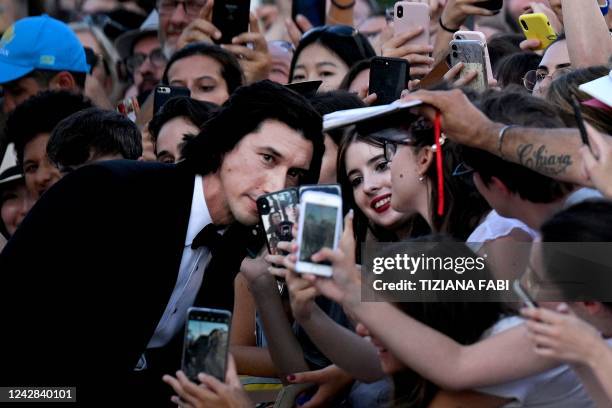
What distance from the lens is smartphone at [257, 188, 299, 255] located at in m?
3.94

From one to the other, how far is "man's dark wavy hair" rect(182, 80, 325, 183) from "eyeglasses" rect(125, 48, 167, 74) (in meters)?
3.95

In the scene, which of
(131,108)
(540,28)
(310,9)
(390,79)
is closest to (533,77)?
(390,79)

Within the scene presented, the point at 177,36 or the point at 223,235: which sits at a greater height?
the point at 177,36

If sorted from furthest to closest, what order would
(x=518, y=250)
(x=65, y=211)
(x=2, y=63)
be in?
(x=2, y=63) < (x=65, y=211) < (x=518, y=250)

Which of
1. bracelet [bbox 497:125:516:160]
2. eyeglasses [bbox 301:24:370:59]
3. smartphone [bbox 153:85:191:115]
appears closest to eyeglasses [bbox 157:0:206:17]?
eyeglasses [bbox 301:24:370:59]

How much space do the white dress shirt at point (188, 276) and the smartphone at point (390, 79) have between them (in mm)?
988

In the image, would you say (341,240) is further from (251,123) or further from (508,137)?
(251,123)

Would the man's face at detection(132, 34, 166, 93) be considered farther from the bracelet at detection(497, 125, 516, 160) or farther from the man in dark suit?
the bracelet at detection(497, 125, 516, 160)

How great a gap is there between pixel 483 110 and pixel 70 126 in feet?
7.90

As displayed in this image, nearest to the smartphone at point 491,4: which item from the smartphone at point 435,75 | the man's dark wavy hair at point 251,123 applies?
the smartphone at point 435,75

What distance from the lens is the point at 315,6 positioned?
7898mm

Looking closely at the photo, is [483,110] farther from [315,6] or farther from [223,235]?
[315,6]

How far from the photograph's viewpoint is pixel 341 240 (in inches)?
128

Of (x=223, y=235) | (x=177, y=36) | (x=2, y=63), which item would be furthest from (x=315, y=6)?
(x=223, y=235)
